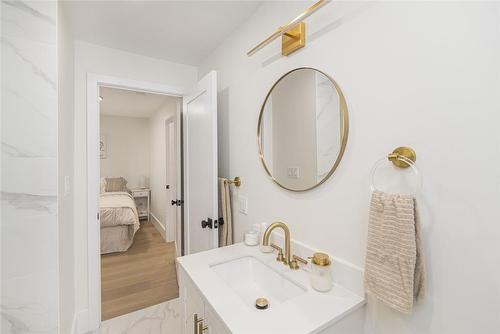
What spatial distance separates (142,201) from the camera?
17.0 feet

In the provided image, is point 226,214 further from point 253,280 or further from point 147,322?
point 147,322

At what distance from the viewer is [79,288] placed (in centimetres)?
176

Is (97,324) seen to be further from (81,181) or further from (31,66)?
(31,66)

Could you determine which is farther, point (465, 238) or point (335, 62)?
point (335, 62)

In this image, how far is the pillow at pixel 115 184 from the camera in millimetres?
4789

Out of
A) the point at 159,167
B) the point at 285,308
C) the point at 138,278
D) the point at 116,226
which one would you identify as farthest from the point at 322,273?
the point at 159,167

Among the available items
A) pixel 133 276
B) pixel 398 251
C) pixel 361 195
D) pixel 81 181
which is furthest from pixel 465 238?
pixel 133 276

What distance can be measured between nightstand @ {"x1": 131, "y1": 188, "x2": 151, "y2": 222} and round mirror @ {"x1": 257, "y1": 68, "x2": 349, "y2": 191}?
445 cm

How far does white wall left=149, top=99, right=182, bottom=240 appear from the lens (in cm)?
383

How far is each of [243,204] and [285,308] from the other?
0.83 m

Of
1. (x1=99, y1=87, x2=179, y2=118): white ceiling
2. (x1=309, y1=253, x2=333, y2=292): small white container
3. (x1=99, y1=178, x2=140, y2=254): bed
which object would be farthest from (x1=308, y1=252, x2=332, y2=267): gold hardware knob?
(x1=99, y1=178, x2=140, y2=254): bed

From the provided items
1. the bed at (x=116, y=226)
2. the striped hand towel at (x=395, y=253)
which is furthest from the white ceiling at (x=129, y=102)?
the striped hand towel at (x=395, y=253)

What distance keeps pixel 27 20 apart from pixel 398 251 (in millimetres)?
1884

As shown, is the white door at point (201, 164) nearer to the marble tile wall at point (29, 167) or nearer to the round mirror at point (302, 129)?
the round mirror at point (302, 129)
